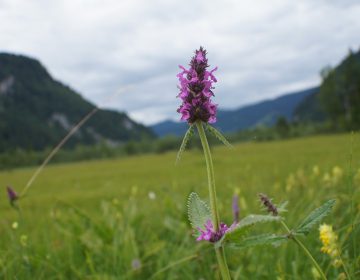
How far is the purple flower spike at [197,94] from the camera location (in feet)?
3.55

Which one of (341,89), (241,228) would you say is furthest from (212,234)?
(341,89)

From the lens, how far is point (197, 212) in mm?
1239

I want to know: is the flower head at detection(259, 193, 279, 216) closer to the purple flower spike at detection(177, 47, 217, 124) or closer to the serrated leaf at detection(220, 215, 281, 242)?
the serrated leaf at detection(220, 215, 281, 242)

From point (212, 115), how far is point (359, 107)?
6288 centimetres

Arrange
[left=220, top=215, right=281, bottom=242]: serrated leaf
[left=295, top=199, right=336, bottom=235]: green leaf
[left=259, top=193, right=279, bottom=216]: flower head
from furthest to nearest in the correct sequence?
[left=259, top=193, right=279, bottom=216]: flower head, [left=295, top=199, right=336, bottom=235]: green leaf, [left=220, top=215, right=281, bottom=242]: serrated leaf

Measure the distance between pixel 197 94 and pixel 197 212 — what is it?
34 centimetres

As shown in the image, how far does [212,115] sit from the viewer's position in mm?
1085

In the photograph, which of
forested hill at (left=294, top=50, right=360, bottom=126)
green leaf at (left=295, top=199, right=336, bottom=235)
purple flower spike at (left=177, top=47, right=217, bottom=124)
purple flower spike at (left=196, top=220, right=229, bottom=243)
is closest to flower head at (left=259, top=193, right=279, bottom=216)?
green leaf at (left=295, top=199, right=336, bottom=235)

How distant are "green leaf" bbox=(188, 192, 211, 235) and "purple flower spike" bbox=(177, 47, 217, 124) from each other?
251 mm

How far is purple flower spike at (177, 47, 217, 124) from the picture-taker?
3.55 ft

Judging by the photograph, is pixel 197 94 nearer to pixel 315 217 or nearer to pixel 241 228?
pixel 241 228

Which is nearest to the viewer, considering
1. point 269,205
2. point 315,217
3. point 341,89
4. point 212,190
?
point 212,190

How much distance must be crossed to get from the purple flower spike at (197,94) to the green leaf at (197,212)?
25cm

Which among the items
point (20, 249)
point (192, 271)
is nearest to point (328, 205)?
point (192, 271)
